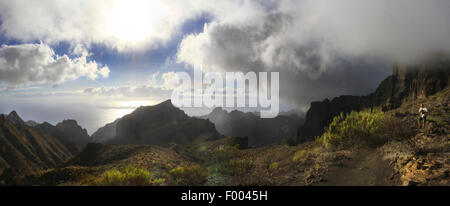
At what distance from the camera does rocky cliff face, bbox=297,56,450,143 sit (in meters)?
80.3

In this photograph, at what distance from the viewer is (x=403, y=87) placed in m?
106

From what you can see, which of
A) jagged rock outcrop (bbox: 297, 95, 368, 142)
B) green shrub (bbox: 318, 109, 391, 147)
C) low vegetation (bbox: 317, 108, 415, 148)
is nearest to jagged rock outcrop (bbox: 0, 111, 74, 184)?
green shrub (bbox: 318, 109, 391, 147)

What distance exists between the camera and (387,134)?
1228 cm

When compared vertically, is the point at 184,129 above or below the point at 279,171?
below

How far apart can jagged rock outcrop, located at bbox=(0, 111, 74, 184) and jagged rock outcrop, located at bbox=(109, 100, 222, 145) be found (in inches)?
1663

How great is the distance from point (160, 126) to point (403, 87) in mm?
151817

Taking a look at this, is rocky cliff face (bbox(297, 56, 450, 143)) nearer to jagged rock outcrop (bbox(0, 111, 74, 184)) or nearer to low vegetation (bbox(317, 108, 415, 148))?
low vegetation (bbox(317, 108, 415, 148))

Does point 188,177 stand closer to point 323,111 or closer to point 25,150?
Answer: point 25,150

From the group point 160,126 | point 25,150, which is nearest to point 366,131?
point 160,126
